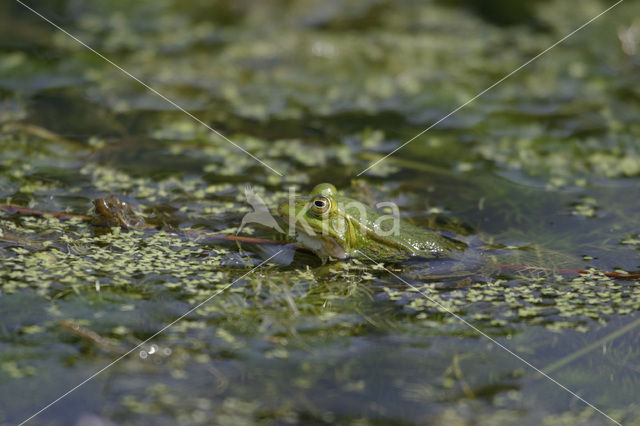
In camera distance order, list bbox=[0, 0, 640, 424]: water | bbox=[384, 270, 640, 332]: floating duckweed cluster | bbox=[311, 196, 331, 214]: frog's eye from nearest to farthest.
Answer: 1. bbox=[0, 0, 640, 424]: water
2. bbox=[384, 270, 640, 332]: floating duckweed cluster
3. bbox=[311, 196, 331, 214]: frog's eye

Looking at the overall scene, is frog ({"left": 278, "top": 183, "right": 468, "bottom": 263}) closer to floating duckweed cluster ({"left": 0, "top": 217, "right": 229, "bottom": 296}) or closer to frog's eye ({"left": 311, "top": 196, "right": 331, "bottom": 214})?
frog's eye ({"left": 311, "top": 196, "right": 331, "bottom": 214})

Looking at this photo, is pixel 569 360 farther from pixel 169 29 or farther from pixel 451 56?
pixel 169 29

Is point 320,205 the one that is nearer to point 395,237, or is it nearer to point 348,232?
point 348,232

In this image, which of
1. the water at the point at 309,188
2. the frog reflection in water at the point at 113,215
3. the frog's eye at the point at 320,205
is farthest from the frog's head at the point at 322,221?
the frog reflection in water at the point at 113,215

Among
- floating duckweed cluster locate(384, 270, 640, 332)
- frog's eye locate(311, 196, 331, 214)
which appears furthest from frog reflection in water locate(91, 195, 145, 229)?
floating duckweed cluster locate(384, 270, 640, 332)

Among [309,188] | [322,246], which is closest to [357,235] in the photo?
[322,246]

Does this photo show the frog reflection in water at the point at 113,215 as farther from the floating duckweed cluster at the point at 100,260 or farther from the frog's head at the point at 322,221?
the frog's head at the point at 322,221

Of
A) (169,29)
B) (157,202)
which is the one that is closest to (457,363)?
(157,202)
